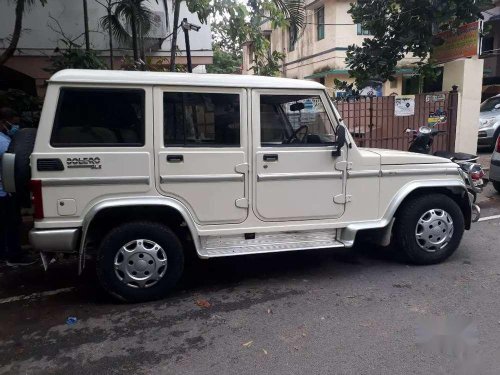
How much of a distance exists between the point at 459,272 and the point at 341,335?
192 centimetres

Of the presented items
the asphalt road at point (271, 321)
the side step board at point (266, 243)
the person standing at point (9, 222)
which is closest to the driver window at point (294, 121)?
the side step board at point (266, 243)

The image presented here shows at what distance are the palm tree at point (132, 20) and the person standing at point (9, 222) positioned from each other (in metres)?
2.81

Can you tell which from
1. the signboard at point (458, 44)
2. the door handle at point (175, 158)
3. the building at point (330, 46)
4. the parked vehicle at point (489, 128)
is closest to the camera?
the door handle at point (175, 158)

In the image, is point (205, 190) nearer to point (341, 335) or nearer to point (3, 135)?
point (341, 335)

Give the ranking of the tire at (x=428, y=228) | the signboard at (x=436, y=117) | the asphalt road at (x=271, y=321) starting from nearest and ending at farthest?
the asphalt road at (x=271, y=321) < the tire at (x=428, y=228) < the signboard at (x=436, y=117)

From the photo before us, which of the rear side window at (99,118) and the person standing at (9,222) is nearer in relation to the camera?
the rear side window at (99,118)

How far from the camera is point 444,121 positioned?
1032cm

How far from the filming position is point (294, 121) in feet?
14.0

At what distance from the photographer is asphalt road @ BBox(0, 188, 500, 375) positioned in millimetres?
3012

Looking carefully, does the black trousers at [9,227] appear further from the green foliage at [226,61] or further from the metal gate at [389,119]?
the green foliage at [226,61]

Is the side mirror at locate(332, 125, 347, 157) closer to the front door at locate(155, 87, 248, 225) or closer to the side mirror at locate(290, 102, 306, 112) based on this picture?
the side mirror at locate(290, 102, 306, 112)

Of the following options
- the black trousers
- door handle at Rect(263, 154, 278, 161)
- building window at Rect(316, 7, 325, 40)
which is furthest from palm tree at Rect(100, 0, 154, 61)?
building window at Rect(316, 7, 325, 40)

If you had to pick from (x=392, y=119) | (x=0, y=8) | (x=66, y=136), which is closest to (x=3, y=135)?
(x=66, y=136)

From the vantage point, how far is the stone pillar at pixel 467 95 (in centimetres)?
1012
